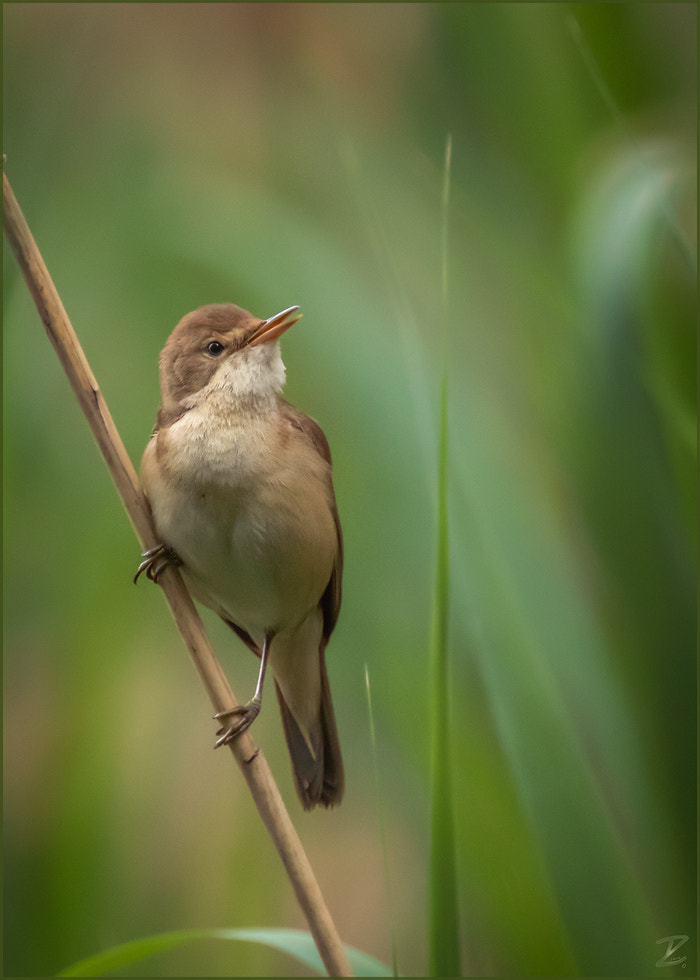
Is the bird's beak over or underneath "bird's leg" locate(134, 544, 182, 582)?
over

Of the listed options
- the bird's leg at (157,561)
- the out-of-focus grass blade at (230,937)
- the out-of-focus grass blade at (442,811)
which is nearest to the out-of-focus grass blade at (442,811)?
the out-of-focus grass blade at (442,811)

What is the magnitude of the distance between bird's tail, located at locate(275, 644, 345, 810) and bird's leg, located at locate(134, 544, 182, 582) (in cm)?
A: 21

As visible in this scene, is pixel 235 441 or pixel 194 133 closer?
pixel 235 441

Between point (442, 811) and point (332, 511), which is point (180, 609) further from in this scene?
point (442, 811)

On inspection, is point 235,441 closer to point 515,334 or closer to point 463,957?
point 515,334

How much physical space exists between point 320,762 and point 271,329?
16.4 inches

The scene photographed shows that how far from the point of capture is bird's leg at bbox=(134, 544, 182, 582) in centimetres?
78

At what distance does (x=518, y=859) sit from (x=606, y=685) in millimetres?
176

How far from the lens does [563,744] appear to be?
743 mm

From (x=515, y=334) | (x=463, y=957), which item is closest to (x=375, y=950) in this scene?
(x=463, y=957)

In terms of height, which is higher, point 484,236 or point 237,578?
point 484,236

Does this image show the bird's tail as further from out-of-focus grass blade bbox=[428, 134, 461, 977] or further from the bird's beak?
the bird's beak

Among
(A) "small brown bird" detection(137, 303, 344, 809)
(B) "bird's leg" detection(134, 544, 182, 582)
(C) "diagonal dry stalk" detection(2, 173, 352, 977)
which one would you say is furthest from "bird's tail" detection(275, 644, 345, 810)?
(B) "bird's leg" detection(134, 544, 182, 582)

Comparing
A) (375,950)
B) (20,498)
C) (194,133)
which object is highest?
(194,133)
